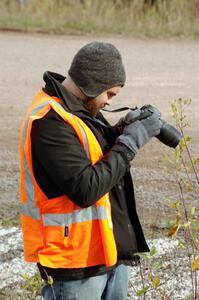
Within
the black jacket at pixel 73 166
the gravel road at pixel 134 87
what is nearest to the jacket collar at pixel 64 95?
the black jacket at pixel 73 166

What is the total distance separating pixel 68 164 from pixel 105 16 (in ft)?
41.9

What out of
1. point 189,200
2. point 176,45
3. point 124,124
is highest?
point 124,124

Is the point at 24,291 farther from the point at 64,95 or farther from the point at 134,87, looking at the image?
the point at 134,87

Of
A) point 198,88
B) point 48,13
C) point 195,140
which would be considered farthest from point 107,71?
point 48,13

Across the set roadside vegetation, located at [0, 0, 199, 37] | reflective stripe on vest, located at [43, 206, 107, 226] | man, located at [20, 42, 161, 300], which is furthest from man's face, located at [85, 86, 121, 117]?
roadside vegetation, located at [0, 0, 199, 37]

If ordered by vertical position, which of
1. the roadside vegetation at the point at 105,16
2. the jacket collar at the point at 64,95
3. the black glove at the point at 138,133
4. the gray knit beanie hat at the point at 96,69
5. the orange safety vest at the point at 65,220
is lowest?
the roadside vegetation at the point at 105,16

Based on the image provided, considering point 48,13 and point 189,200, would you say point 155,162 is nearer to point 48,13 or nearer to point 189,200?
point 189,200

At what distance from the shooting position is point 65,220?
2992mm

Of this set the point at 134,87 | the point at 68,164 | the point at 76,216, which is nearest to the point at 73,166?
the point at 68,164

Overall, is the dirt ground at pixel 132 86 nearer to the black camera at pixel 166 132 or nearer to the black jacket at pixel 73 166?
the black camera at pixel 166 132

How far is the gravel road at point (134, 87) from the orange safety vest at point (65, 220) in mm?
2483

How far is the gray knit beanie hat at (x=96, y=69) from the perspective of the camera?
3096 mm

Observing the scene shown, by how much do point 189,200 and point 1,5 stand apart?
10.8m

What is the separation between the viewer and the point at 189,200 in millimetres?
5938
